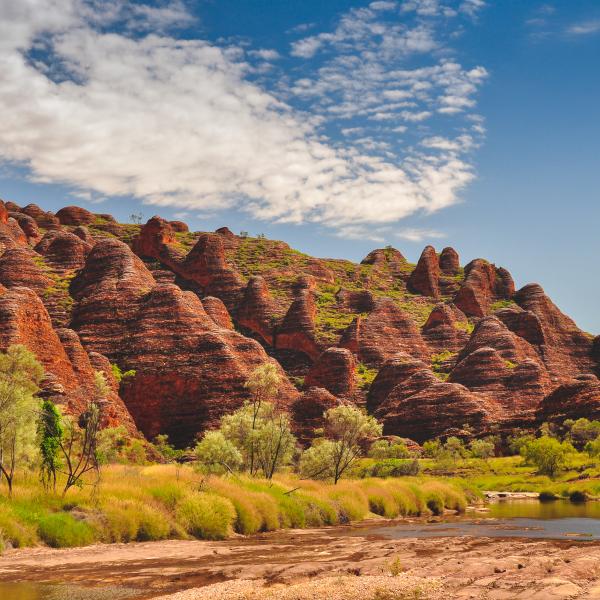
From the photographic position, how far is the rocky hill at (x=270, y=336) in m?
79.0

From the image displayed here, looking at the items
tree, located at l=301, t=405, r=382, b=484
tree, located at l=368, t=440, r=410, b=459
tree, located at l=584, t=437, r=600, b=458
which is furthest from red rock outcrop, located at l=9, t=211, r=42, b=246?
tree, located at l=584, t=437, r=600, b=458

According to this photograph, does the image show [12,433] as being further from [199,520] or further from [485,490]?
[485,490]

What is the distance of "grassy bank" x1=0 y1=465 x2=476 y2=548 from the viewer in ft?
71.2

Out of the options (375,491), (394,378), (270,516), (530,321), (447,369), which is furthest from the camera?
(530,321)

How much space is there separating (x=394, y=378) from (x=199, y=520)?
299 ft

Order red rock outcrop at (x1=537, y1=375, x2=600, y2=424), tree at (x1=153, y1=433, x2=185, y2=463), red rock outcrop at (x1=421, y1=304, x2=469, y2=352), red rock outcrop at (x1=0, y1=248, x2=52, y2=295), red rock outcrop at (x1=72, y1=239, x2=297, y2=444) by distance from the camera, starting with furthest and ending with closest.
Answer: red rock outcrop at (x1=421, y1=304, x2=469, y2=352) → red rock outcrop at (x1=0, y1=248, x2=52, y2=295) → red rock outcrop at (x1=537, y1=375, x2=600, y2=424) → red rock outcrop at (x1=72, y1=239, x2=297, y2=444) → tree at (x1=153, y1=433, x2=185, y2=463)

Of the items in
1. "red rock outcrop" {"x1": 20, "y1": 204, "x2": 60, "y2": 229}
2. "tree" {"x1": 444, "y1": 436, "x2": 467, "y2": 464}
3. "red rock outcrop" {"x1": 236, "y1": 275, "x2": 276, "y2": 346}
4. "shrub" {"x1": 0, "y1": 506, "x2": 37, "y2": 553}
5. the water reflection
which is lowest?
the water reflection

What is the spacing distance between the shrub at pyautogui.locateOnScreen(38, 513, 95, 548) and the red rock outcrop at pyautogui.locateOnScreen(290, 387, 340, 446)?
6407cm

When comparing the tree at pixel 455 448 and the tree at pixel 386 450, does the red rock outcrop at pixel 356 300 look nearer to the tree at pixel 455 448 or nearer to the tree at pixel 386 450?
the tree at pixel 455 448


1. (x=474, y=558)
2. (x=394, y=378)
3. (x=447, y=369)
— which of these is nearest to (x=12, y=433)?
(x=474, y=558)

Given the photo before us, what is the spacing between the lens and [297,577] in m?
15.9

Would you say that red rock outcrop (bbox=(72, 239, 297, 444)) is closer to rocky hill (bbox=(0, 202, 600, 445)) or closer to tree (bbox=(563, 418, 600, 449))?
rocky hill (bbox=(0, 202, 600, 445))

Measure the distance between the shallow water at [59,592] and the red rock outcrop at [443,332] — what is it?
136608mm

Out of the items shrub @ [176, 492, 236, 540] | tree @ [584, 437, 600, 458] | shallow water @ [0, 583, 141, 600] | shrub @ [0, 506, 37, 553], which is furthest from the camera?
tree @ [584, 437, 600, 458]
